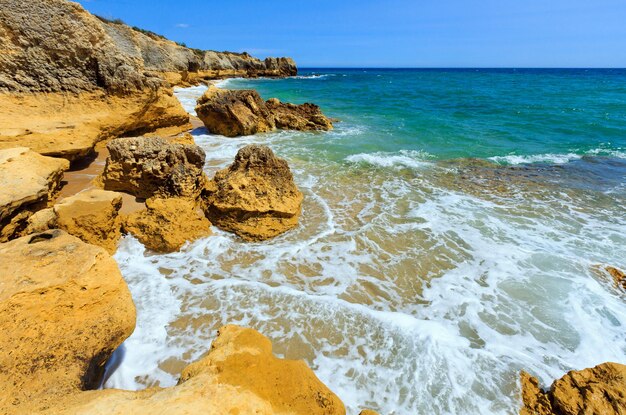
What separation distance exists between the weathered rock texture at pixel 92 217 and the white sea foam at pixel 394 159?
612 cm

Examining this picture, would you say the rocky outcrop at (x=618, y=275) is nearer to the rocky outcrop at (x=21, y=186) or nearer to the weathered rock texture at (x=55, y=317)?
the weathered rock texture at (x=55, y=317)

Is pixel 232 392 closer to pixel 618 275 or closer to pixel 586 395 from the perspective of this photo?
pixel 586 395

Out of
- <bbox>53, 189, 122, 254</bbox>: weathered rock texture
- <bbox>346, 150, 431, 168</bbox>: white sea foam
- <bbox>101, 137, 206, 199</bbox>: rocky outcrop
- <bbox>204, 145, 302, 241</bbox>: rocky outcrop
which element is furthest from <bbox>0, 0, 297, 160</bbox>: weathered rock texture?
<bbox>346, 150, 431, 168</bbox>: white sea foam

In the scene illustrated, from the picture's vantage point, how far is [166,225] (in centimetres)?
453

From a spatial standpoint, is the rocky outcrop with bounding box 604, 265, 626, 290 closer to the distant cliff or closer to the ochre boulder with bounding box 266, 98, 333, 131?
the distant cliff

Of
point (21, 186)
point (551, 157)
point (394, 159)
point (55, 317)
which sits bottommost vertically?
point (551, 157)

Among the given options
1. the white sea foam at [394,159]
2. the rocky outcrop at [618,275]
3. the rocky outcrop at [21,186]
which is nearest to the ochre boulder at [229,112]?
the white sea foam at [394,159]

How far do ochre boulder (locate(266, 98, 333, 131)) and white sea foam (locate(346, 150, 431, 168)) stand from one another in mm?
3946

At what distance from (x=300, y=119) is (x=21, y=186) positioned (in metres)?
10.3

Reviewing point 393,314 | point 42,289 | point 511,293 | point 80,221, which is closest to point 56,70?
point 80,221

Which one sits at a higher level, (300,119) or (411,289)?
(300,119)

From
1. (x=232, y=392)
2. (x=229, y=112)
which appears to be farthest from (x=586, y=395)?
(x=229, y=112)

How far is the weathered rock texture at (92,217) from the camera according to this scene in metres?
3.90

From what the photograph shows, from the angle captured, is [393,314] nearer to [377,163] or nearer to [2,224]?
[2,224]
